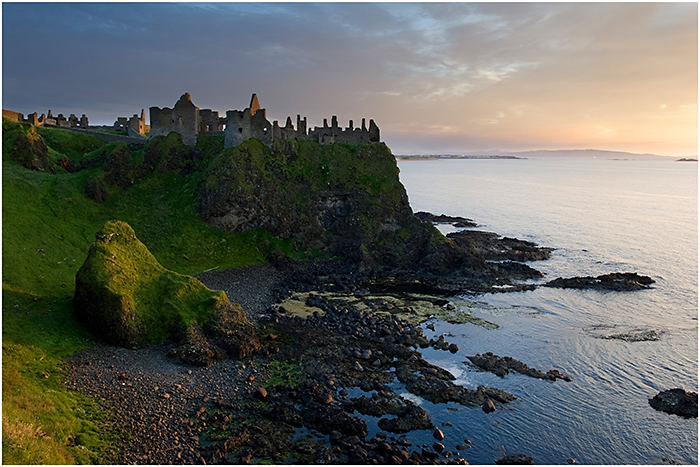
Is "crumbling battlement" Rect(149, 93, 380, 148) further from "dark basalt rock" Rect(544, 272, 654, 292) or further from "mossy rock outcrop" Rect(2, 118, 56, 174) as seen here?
"dark basalt rock" Rect(544, 272, 654, 292)

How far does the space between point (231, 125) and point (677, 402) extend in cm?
6432

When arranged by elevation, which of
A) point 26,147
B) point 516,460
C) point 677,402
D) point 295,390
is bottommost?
point 516,460

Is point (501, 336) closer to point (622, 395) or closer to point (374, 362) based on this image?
point (622, 395)

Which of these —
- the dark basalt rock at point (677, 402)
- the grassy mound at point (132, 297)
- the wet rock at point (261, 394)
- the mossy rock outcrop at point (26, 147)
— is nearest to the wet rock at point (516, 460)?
the dark basalt rock at point (677, 402)

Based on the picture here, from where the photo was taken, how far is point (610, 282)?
5838 cm

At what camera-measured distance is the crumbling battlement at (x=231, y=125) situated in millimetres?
69000

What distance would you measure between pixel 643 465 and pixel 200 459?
2588 centimetres

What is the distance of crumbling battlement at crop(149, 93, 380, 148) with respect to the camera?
226ft

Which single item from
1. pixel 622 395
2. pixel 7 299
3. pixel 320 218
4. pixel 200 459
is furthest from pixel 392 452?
pixel 320 218

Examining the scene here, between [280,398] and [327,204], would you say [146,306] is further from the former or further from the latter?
[327,204]

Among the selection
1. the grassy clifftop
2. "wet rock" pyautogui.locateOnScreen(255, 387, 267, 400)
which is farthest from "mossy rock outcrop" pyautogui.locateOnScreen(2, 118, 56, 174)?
"wet rock" pyautogui.locateOnScreen(255, 387, 267, 400)

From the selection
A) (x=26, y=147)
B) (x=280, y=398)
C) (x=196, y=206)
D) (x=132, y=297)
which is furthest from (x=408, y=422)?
(x=26, y=147)

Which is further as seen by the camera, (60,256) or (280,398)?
(60,256)

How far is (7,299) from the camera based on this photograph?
3338cm
